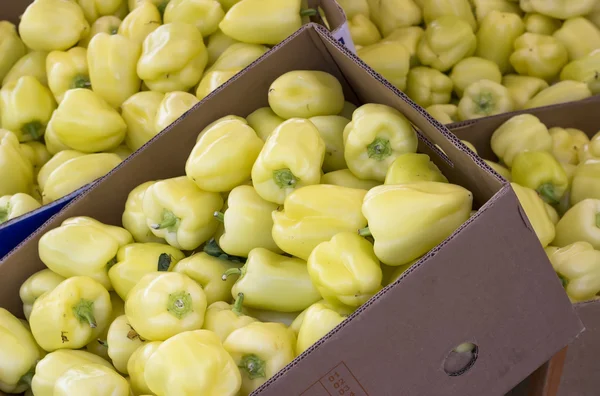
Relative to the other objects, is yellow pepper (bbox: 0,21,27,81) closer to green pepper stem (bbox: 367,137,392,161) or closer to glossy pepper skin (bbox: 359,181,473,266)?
green pepper stem (bbox: 367,137,392,161)

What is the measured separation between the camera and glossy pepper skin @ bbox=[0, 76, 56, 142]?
2.26m

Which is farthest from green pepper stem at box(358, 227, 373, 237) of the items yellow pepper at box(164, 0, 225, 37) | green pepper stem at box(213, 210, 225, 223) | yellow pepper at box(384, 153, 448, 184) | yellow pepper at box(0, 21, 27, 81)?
yellow pepper at box(0, 21, 27, 81)

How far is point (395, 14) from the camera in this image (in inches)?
105

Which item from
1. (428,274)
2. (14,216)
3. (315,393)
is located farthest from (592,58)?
(14,216)

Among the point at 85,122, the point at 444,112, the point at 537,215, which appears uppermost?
the point at 85,122

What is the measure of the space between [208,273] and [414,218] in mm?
525

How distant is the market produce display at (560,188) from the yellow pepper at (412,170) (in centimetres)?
36

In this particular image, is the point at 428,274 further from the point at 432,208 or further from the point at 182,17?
the point at 182,17

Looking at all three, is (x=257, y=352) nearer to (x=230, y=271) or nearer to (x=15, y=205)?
(x=230, y=271)

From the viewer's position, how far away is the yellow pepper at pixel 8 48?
252cm

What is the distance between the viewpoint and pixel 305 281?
154 cm

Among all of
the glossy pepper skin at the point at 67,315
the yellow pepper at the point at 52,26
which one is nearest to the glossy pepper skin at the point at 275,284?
the glossy pepper skin at the point at 67,315

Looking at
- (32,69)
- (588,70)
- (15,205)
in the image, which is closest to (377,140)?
(15,205)

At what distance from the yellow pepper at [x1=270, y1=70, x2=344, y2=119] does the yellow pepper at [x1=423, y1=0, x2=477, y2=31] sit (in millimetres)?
996
